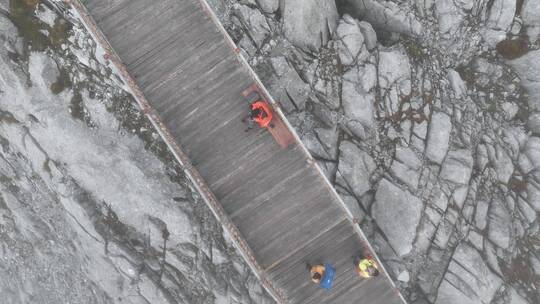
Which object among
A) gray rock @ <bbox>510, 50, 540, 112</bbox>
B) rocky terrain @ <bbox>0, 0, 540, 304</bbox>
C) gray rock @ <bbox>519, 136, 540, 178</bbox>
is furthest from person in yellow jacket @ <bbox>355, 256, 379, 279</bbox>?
gray rock @ <bbox>510, 50, 540, 112</bbox>

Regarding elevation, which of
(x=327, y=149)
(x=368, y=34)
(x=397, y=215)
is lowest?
(x=397, y=215)

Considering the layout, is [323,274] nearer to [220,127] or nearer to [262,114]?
[262,114]

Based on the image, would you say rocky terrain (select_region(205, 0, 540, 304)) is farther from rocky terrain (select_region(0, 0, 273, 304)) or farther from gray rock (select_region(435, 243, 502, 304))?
rocky terrain (select_region(0, 0, 273, 304))

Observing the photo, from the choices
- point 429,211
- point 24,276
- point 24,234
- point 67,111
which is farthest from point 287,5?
point 24,276

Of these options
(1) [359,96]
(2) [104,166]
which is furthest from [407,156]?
(2) [104,166]

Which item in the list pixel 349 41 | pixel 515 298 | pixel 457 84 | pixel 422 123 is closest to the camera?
pixel 349 41

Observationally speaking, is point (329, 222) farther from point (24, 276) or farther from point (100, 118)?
point (24, 276)
